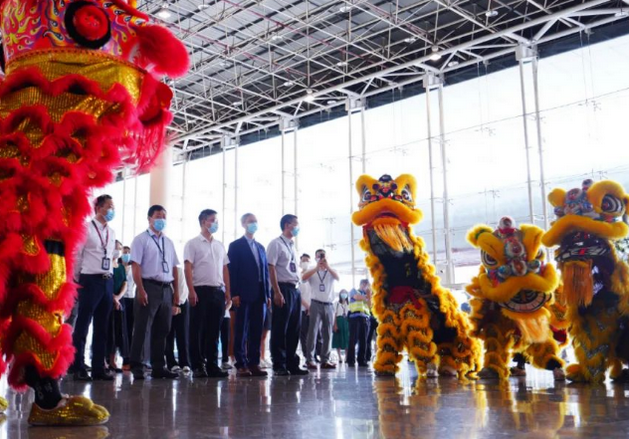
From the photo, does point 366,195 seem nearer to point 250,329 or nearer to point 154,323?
point 250,329

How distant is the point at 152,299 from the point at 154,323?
8.6 inches

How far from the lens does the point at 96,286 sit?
167 inches

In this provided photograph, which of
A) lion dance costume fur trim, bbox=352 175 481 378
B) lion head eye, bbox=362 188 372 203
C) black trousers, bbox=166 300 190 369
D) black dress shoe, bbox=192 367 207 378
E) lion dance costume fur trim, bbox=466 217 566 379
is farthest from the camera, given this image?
black trousers, bbox=166 300 190 369

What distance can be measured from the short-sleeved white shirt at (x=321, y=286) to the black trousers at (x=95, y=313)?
2631 millimetres

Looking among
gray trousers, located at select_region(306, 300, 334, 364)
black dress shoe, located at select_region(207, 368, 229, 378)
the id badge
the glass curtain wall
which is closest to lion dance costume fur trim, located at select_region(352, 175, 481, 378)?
black dress shoe, located at select_region(207, 368, 229, 378)

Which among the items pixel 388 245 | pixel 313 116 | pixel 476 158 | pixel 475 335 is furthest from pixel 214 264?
pixel 313 116

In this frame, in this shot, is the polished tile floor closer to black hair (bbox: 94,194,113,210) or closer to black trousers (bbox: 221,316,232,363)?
black hair (bbox: 94,194,113,210)

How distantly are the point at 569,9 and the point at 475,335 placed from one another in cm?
803

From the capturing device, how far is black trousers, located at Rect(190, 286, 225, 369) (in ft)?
15.7

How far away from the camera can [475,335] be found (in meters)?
4.36

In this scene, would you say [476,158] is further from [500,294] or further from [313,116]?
[500,294]

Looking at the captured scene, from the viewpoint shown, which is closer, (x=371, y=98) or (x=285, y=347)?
(x=285, y=347)

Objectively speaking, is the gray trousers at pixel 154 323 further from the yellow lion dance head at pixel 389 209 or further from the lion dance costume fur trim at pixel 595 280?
the lion dance costume fur trim at pixel 595 280

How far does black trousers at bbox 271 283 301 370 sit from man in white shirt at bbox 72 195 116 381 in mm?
1294
